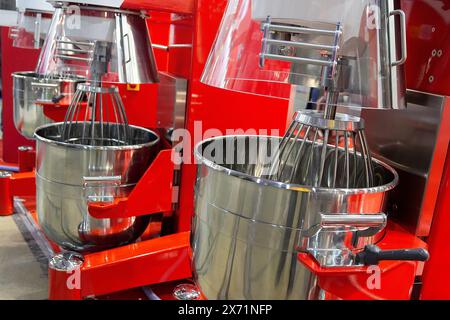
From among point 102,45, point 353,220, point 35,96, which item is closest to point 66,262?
point 102,45

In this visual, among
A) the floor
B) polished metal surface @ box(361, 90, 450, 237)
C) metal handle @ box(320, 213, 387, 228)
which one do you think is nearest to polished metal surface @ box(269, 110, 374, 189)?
polished metal surface @ box(361, 90, 450, 237)

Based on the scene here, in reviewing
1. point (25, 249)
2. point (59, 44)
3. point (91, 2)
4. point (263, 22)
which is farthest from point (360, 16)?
point (25, 249)

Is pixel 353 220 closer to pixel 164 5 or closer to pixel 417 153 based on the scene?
pixel 417 153

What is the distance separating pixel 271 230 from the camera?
0.76 m

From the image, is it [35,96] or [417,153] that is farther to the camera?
[35,96]

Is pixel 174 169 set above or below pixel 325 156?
below

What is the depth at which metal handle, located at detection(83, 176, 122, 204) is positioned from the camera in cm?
130

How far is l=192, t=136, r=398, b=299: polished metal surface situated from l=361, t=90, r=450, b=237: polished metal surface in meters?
0.06

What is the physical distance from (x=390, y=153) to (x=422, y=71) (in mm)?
182

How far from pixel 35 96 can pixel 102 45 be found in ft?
4.01

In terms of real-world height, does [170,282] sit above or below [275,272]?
below

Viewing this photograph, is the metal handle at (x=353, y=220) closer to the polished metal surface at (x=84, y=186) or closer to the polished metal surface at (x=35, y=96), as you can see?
the polished metal surface at (x=84, y=186)

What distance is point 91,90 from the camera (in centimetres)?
139

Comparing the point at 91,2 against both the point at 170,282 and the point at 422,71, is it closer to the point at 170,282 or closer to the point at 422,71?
the point at 422,71
